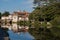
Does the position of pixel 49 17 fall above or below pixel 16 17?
above

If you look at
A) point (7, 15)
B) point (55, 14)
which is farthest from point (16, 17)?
point (55, 14)

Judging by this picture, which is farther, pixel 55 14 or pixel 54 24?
pixel 55 14

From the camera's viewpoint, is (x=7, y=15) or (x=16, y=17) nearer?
(x=16, y=17)

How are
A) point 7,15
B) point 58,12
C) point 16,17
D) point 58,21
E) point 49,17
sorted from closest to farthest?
point 58,21, point 58,12, point 49,17, point 16,17, point 7,15

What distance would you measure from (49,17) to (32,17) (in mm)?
9727

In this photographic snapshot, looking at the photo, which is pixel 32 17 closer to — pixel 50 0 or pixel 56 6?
pixel 50 0

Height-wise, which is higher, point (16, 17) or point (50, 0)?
point (50, 0)

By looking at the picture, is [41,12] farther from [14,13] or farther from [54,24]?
[14,13]

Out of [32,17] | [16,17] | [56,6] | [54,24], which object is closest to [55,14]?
[56,6]

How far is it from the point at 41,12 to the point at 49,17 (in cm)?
484

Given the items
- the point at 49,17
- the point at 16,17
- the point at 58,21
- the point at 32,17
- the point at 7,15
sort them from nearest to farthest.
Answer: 1. the point at 58,21
2. the point at 49,17
3. the point at 32,17
4. the point at 16,17
5. the point at 7,15

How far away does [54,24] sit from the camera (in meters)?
43.8

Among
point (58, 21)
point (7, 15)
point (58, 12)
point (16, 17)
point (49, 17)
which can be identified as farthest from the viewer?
point (7, 15)

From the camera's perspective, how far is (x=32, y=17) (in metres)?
61.9
